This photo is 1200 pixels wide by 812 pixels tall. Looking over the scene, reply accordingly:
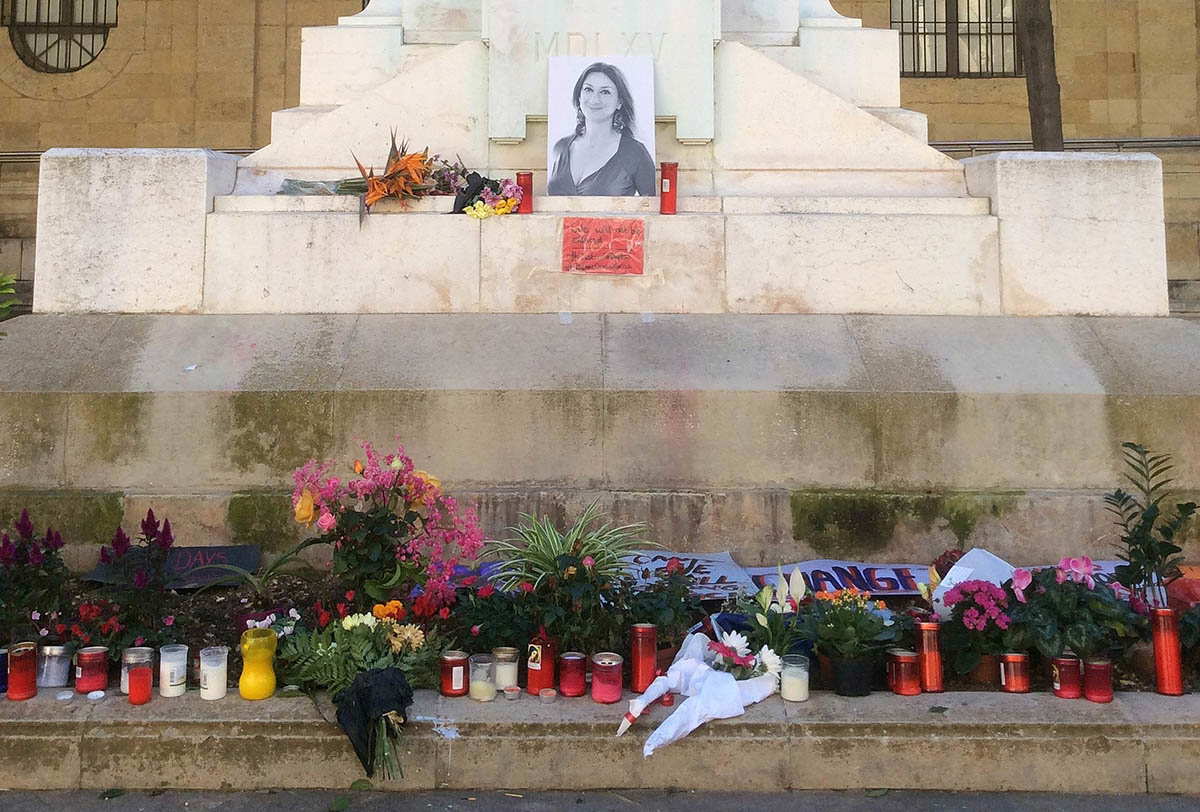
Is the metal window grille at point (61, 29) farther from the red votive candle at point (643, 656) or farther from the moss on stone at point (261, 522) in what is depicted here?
the red votive candle at point (643, 656)

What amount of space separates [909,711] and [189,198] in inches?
266

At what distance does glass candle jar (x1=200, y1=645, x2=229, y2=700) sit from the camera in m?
4.31

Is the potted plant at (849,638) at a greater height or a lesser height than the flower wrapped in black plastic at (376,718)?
greater

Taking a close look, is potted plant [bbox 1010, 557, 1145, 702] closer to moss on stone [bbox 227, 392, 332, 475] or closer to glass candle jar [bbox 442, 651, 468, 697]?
glass candle jar [bbox 442, 651, 468, 697]

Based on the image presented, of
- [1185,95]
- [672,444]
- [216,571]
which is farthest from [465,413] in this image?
[1185,95]

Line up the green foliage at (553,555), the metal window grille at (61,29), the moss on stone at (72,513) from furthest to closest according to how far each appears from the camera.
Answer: the metal window grille at (61,29)
the moss on stone at (72,513)
the green foliage at (553,555)

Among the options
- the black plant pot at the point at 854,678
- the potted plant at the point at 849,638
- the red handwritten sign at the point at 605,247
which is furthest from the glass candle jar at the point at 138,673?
the red handwritten sign at the point at 605,247

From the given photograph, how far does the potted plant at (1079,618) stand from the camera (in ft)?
14.5

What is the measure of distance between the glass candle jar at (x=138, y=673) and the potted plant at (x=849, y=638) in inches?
121

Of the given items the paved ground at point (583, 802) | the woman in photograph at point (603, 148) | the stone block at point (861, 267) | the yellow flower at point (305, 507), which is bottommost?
the paved ground at point (583, 802)

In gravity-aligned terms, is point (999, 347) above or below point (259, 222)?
below

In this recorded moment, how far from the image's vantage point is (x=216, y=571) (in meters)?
5.90

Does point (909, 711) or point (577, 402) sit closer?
point (909, 711)

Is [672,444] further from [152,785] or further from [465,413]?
[152,785]
